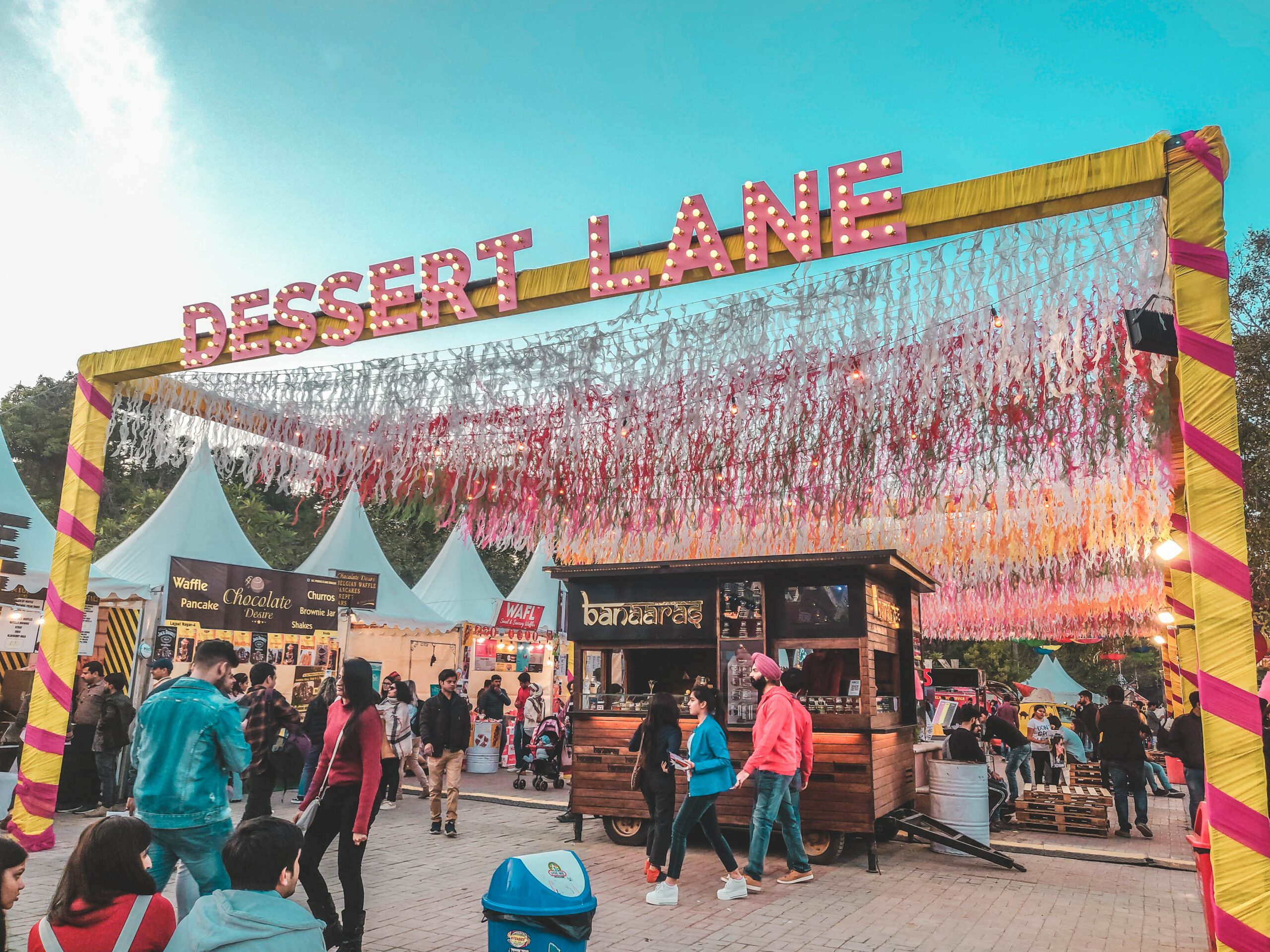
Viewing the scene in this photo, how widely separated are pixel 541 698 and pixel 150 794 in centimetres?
1411

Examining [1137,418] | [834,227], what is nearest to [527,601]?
[1137,418]

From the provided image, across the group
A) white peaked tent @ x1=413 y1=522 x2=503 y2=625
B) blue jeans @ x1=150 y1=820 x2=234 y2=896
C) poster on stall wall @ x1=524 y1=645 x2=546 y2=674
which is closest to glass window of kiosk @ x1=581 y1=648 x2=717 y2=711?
blue jeans @ x1=150 y1=820 x2=234 y2=896

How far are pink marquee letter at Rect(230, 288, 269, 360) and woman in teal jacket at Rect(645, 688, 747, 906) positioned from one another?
14.1 feet

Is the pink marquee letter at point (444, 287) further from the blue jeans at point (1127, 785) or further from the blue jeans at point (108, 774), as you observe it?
the blue jeans at point (1127, 785)

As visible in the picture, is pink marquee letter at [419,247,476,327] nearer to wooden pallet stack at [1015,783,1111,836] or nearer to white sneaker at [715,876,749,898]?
white sneaker at [715,876,749,898]

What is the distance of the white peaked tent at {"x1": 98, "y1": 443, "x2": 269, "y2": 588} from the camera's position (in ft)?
35.6

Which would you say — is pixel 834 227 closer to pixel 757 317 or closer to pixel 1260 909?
pixel 757 317

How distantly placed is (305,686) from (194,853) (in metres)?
9.76

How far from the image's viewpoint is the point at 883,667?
9.48m

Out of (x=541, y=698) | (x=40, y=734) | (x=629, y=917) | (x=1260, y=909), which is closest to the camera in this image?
(x=1260, y=909)

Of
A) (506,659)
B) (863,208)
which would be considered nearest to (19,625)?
(506,659)

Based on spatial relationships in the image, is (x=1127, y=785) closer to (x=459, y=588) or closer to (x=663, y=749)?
(x=663, y=749)

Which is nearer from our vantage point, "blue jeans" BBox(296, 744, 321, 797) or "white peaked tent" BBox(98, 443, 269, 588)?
"blue jeans" BBox(296, 744, 321, 797)

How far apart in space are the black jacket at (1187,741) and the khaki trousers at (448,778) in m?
7.06
